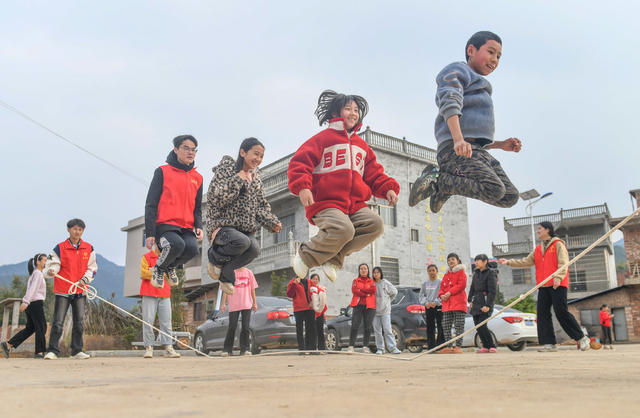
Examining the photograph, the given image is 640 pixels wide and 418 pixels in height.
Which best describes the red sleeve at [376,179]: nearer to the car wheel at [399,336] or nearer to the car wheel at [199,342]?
the car wheel at [399,336]

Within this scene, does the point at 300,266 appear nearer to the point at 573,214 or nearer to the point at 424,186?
the point at 424,186

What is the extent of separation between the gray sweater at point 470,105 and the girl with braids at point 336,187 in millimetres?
758

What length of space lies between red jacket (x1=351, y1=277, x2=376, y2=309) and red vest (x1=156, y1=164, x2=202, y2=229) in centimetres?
401

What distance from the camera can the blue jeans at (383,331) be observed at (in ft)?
32.7

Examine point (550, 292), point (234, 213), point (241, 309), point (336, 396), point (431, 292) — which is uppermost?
point (234, 213)

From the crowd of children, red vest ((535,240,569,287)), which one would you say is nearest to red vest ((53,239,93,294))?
the crowd of children

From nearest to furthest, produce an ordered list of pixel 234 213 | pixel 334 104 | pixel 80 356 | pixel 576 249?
pixel 334 104
pixel 234 213
pixel 80 356
pixel 576 249

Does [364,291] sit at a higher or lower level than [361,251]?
lower

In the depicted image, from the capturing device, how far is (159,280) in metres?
5.91

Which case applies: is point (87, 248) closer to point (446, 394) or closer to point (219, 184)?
point (219, 184)

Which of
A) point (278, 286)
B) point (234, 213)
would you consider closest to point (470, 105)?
point (234, 213)

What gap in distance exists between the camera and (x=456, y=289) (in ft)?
29.3

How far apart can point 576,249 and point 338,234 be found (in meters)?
39.2

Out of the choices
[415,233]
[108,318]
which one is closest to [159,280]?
[108,318]
